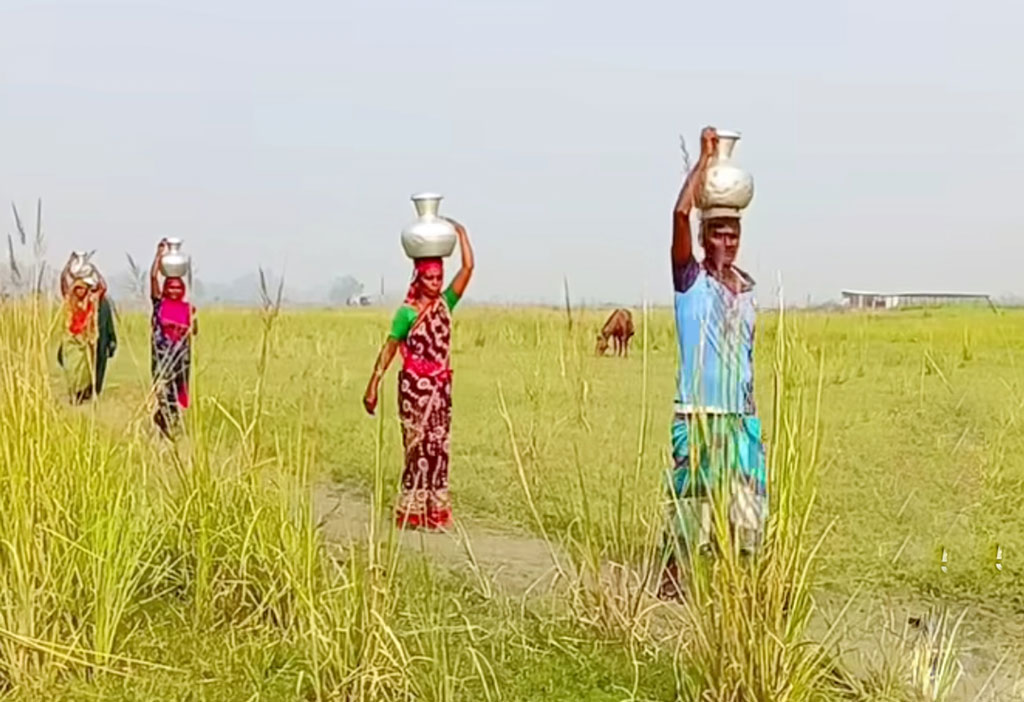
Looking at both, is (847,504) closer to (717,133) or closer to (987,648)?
(987,648)

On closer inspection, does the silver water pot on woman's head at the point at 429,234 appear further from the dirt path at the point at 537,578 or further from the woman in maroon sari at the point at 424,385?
the dirt path at the point at 537,578

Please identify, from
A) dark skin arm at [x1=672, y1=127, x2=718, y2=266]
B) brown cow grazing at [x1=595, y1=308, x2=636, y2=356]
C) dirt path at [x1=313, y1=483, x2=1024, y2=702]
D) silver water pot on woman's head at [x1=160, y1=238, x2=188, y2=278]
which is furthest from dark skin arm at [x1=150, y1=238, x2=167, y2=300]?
brown cow grazing at [x1=595, y1=308, x2=636, y2=356]

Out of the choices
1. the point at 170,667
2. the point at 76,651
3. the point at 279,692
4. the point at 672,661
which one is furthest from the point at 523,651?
the point at 76,651

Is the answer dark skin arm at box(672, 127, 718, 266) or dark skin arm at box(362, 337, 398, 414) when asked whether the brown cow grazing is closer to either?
dark skin arm at box(362, 337, 398, 414)

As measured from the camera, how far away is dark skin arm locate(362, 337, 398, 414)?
514 cm

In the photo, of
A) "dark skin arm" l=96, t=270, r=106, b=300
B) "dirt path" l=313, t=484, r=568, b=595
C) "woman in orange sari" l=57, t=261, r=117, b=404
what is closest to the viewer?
"dirt path" l=313, t=484, r=568, b=595

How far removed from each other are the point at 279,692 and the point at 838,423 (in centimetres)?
604

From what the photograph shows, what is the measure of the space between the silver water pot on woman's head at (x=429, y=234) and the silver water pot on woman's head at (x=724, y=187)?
163 centimetres

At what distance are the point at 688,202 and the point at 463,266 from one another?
1.73m

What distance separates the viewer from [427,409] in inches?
210

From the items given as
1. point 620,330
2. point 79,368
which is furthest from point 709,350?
point 620,330

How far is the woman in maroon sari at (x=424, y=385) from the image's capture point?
17.3 ft

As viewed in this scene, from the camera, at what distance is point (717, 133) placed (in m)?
3.94

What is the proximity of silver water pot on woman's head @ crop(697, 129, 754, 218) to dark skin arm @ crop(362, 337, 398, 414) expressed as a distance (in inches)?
68.6
